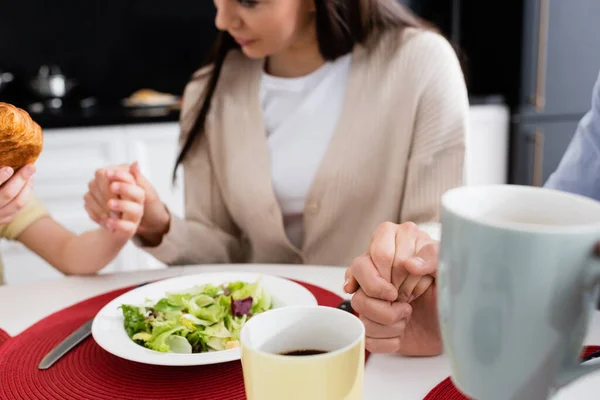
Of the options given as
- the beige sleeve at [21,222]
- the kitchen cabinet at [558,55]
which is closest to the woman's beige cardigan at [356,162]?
the beige sleeve at [21,222]

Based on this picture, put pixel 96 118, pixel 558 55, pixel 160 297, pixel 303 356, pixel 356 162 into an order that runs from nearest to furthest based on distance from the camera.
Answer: pixel 303 356, pixel 160 297, pixel 356 162, pixel 96 118, pixel 558 55

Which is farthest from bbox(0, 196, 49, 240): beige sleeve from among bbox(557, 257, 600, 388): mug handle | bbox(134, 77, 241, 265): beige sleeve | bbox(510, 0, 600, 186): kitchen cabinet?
bbox(510, 0, 600, 186): kitchen cabinet

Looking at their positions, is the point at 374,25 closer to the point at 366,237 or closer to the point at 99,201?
the point at 366,237

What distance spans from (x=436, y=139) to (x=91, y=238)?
0.68 m

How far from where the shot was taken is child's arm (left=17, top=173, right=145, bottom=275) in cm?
96

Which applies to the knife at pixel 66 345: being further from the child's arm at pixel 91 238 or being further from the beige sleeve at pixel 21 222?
the beige sleeve at pixel 21 222

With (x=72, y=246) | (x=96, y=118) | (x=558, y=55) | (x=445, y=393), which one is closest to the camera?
(x=445, y=393)

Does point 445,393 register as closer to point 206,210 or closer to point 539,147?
point 206,210

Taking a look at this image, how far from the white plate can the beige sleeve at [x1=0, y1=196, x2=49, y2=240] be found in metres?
0.43

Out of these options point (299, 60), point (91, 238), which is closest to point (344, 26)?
point (299, 60)

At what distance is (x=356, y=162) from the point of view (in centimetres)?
121

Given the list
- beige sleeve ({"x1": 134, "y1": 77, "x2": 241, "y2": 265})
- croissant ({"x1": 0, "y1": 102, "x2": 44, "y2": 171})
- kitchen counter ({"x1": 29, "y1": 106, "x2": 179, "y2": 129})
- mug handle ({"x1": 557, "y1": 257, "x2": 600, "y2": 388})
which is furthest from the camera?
kitchen counter ({"x1": 29, "y1": 106, "x2": 179, "y2": 129})

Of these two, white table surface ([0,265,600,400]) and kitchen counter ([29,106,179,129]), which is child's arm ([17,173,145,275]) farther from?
kitchen counter ([29,106,179,129])

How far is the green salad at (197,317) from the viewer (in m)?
0.69
